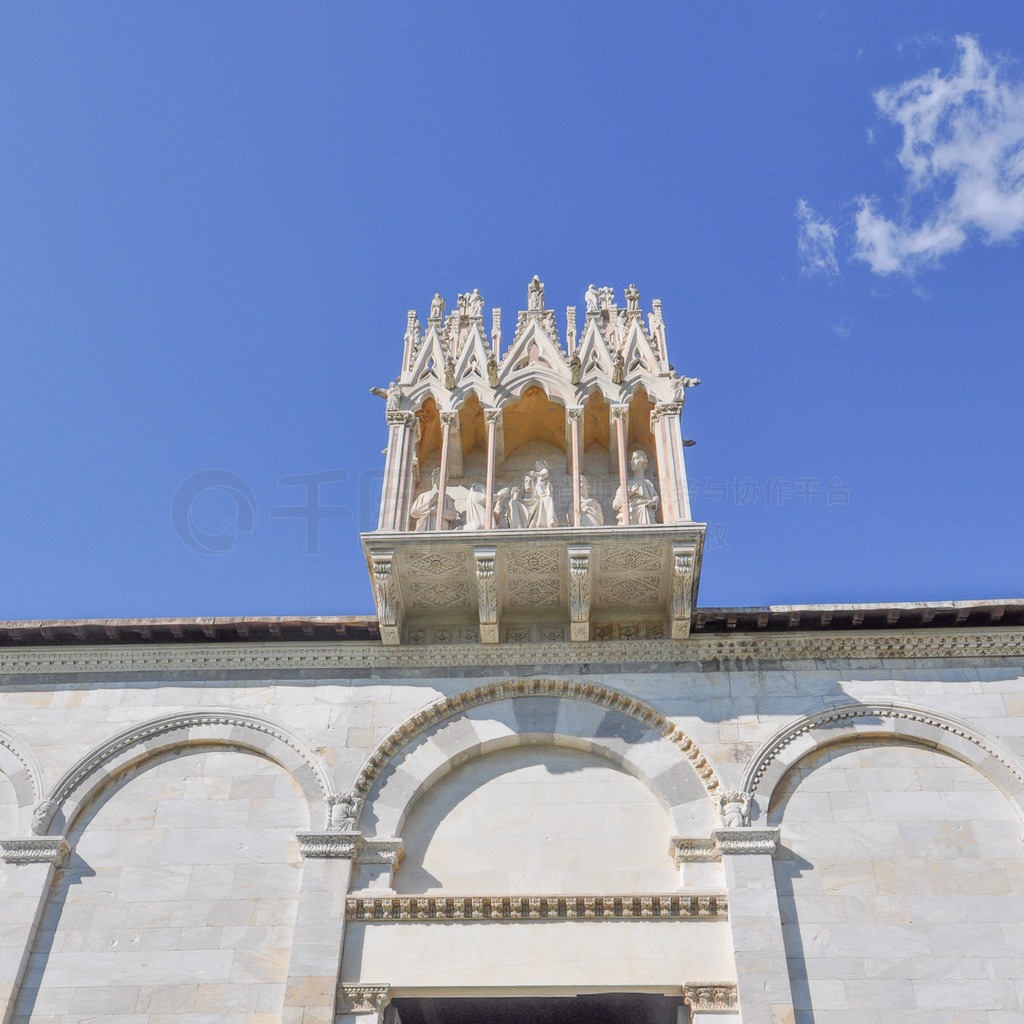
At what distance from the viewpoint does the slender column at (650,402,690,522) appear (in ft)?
43.1

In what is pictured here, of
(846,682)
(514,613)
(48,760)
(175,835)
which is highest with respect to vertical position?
(514,613)

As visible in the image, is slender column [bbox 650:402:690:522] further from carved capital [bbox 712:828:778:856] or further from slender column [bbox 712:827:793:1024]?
slender column [bbox 712:827:793:1024]

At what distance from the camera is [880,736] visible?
12078 millimetres

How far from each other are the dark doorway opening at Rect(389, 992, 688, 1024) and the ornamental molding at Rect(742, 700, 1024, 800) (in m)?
2.63

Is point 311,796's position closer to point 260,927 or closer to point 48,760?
point 260,927

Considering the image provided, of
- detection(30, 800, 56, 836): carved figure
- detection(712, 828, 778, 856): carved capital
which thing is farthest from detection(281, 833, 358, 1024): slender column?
detection(712, 828, 778, 856): carved capital

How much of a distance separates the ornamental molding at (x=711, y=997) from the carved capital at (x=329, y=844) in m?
3.47

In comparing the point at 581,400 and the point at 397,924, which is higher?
the point at 581,400

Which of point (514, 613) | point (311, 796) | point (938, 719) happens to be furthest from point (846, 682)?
point (311, 796)

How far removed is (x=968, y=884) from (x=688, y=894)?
2684 mm

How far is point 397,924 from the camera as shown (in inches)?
429

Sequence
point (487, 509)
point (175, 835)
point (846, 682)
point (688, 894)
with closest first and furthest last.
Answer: point (688, 894)
point (175, 835)
point (846, 682)
point (487, 509)

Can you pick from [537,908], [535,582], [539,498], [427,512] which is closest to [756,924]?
[537,908]

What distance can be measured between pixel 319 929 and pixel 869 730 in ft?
19.6
